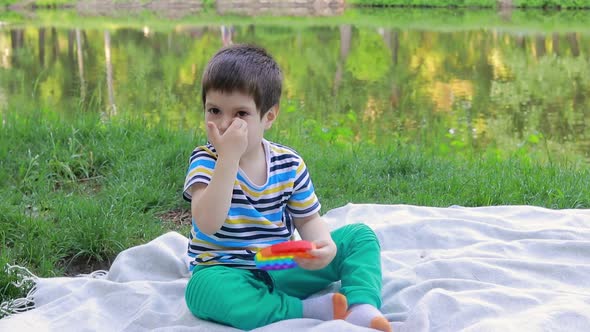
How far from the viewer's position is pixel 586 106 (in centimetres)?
752

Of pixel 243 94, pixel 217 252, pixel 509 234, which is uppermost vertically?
pixel 243 94

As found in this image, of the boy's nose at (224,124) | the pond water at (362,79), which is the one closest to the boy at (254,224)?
the boy's nose at (224,124)

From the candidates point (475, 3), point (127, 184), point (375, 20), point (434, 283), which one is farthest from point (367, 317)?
point (475, 3)

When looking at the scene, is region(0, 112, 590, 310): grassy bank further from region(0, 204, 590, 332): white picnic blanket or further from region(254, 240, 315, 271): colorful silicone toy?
region(254, 240, 315, 271): colorful silicone toy

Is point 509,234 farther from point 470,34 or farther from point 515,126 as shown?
point 470,34

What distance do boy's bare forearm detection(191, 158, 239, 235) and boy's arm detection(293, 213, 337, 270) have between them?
26cm

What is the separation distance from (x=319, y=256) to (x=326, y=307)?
7.0 inches

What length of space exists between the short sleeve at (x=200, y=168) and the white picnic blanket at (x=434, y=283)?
43 cm

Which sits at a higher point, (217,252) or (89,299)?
(217,252)

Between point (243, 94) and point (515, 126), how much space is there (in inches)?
212

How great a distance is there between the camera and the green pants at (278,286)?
2.03 meters

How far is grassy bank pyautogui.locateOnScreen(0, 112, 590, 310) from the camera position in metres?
2.85

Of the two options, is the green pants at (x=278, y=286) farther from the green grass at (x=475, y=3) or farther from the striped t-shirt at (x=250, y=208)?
the green grass at (x=475, y=3)

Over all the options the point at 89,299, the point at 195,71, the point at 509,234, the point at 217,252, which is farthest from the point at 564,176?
the point at 195,71
